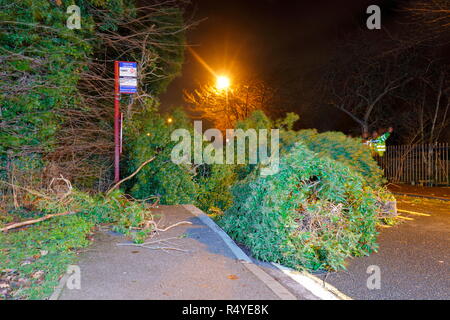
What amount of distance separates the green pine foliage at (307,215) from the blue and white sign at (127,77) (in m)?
5.51

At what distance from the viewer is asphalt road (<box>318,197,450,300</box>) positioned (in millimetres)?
4750

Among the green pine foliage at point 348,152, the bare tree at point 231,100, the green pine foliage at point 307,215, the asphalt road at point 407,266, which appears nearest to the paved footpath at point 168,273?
the green pine foliage at point 307,215

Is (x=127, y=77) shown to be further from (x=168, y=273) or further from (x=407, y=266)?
(x=407, y=266)

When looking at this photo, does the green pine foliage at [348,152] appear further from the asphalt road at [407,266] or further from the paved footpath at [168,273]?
the paved footpath at [168,273]

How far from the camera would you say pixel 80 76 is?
1016 cm

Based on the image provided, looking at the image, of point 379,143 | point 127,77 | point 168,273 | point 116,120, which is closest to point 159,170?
point 116,120

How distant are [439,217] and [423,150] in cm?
974

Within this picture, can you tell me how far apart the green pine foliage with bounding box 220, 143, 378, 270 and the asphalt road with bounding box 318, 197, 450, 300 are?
0.32 meters

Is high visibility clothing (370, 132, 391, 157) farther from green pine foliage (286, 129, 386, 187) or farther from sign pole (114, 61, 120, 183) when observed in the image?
sign pole (114, 61, 120, 183)

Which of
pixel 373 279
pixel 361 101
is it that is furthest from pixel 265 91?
pixel 373 279

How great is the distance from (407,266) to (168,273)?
3.68 meters

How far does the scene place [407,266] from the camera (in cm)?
575

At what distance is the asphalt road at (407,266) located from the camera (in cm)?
475

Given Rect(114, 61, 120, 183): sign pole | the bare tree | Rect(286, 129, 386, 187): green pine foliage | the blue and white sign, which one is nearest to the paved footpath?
Rect(286, 129, 386, 187): green pine foliage
